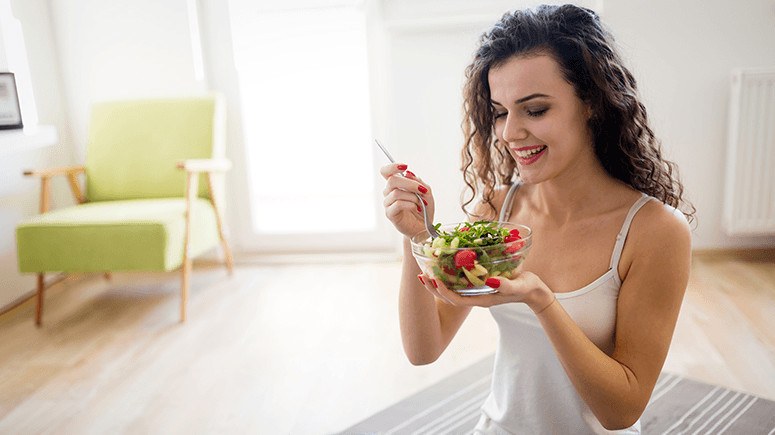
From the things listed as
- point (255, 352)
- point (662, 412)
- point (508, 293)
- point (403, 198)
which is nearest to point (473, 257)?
point (508, 293)

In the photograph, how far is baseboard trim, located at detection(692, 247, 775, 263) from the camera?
9.65ft

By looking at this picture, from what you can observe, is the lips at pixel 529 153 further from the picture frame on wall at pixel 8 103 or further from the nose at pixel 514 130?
the picture frame on wall at pixel 8 103

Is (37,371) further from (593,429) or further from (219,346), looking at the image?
(593,429)

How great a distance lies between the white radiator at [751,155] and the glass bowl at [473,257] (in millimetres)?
2358

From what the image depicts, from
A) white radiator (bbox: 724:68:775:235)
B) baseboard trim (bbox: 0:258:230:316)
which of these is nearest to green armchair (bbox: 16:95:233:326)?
baseboard trim (bbox: 0:258:230:316)

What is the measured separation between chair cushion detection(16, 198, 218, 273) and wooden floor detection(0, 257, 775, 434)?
27cm

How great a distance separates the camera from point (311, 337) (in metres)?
2.38

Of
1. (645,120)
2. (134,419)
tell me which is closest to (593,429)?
(645,120)

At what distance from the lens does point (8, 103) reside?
106 inches

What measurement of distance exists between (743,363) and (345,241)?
1972mm

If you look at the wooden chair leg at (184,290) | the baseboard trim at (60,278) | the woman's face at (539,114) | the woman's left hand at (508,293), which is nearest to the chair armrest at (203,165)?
the wooden chair leg at (184,290)

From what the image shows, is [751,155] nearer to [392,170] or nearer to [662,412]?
[662,412]

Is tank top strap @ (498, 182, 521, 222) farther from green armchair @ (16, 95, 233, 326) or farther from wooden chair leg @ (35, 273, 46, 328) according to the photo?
wooden chair leg @ (35, 273, 46, 328)

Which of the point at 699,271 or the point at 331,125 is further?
the point at 331,125
